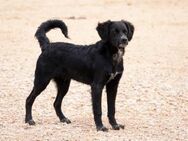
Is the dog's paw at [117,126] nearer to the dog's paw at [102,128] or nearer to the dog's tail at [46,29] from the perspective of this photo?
the dog's paw at [102,128]

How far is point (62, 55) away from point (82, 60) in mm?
358


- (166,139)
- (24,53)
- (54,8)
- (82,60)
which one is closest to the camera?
(166,139)

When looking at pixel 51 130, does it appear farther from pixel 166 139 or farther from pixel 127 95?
pixel 127 95

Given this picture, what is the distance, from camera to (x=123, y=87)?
42.3 ft

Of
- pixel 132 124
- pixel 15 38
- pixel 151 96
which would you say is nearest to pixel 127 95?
pixel 151 96

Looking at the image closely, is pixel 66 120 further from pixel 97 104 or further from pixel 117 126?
pixel 117 126

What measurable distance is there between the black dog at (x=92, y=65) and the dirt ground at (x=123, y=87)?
381mm

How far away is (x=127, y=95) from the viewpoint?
12.1 meters

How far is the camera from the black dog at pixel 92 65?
9.12 m

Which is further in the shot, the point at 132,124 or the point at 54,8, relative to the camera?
the point at 54,8

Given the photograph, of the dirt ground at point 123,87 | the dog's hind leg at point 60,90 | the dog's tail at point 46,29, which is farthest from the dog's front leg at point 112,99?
the dog's tail at point 46,29

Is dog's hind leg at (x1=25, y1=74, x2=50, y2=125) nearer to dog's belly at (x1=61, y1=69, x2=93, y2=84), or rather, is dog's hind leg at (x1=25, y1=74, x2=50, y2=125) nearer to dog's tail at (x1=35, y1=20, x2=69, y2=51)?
dog's belly at (x1=61, y1=69, x2=93, y2=84)

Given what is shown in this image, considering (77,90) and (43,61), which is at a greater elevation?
(43,61)

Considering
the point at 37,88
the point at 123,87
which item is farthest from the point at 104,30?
the point at 123,87
